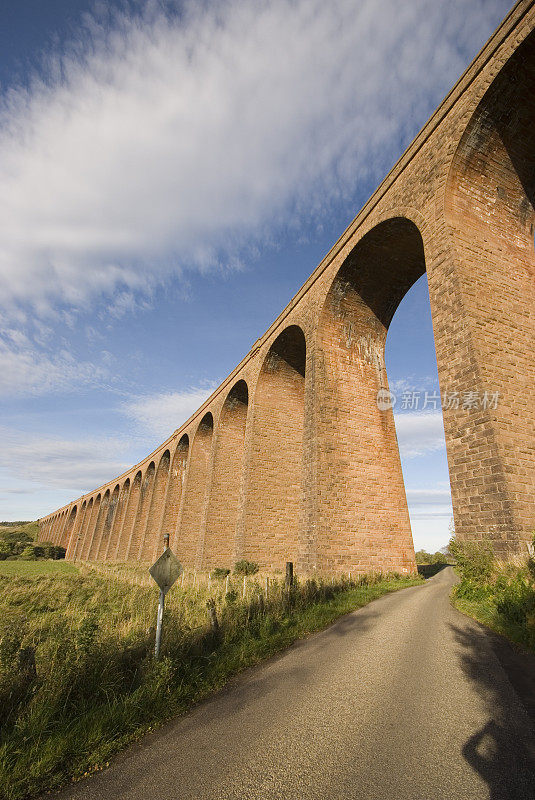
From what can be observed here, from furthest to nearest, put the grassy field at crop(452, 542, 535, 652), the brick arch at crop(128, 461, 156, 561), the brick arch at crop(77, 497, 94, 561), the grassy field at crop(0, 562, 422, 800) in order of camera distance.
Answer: the brick arch at crop(77, 497, 94, 561), the brick arch at crop(128, 461, 156, 561), the grassy field at crop(452, 542, 535, 652), the grassy field at crop(0, 562, 422, 800)

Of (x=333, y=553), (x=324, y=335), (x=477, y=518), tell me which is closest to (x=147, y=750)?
(x=477, y=518)

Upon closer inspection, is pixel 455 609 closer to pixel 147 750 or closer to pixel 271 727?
pixel 271 727

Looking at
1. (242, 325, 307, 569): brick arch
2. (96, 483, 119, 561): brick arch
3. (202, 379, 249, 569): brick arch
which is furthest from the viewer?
(96, 483, 119, 561): brick arch

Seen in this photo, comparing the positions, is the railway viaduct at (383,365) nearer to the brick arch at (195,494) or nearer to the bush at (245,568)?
Answer: the bush at (245,568)

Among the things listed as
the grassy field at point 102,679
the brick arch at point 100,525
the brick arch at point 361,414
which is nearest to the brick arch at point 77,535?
the brick arch at point 100,525

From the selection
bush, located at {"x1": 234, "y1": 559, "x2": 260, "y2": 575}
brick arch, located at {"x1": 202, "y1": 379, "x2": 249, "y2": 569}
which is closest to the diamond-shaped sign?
bush, located at {"x1": 234, "y1": 559, "x2": 260, "y2": 575}

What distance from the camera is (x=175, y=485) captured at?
1204 inches

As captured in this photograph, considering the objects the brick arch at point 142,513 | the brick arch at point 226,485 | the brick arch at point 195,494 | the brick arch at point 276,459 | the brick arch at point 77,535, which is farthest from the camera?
the brick arch at point 77,535

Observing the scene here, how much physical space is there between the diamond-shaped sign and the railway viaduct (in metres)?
5.23

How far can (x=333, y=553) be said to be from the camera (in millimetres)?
11086

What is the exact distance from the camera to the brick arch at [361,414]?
1155 centimetres

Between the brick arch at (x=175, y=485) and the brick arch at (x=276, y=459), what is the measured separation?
1268cm

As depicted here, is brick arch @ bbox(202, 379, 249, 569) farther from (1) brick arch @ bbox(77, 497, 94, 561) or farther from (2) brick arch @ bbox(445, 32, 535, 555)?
(1) brick arch @ bbox(77, 497, 94, 561)

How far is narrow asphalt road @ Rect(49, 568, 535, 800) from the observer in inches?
93.0
